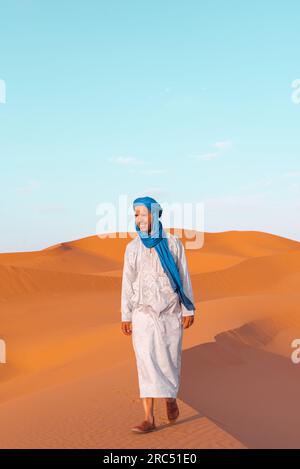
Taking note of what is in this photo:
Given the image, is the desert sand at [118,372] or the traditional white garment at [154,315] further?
the desert sand at [118,372]

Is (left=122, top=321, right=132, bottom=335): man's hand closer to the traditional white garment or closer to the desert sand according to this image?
the traditional white garment

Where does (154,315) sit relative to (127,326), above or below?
above

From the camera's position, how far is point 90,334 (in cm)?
1599

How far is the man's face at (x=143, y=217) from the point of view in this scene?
585cm

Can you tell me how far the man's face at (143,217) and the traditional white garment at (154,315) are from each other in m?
0.18

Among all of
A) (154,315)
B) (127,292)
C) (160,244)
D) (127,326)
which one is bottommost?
(127,326)

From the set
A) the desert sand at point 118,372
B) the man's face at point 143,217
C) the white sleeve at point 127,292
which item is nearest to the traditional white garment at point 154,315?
the white sleeve at point 127,292

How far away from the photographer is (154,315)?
5.74 m

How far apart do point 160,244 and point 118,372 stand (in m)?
3.62

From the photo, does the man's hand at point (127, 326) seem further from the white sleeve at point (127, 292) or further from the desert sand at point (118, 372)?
the desert sand at point (118, 372)

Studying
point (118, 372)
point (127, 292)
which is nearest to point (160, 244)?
point (127, 292)

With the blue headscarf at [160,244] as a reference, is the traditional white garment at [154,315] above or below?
below

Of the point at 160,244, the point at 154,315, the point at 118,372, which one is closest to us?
the point at 154,315

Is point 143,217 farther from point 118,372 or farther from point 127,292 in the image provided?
point 118,372
